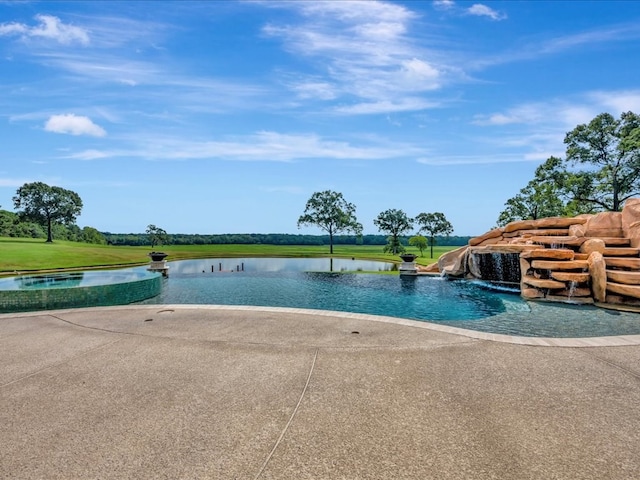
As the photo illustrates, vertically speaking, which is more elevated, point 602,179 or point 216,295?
point 602,179

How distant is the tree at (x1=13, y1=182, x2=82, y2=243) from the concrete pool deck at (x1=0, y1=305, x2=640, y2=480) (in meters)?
58.5

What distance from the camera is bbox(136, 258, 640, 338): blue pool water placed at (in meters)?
9.82

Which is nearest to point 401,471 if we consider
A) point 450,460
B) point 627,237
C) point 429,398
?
point 450,460

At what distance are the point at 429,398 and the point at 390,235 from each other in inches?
2135

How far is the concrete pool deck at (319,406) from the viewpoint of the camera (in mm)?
3252

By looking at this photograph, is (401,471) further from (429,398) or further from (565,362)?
(565,362)

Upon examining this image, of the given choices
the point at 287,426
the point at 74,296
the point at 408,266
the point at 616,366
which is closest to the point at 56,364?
the point at 287,426

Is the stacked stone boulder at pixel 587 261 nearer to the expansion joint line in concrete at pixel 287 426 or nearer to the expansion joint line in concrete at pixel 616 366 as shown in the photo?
the expansion joint line in concrete at pixel 616 366

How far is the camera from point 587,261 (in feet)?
44.4

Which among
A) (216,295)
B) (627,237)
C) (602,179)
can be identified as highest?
(602,179)

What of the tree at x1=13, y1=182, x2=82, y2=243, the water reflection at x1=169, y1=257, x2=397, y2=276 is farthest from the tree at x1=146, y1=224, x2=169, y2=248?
the water reflection at x1=169, y1=257, x2=397, y2=276

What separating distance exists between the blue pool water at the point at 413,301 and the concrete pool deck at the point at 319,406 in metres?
2.94

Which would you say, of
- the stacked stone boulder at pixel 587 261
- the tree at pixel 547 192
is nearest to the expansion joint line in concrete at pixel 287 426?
the stacked stone boulder at pixel 587 261

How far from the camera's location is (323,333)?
7402 mm
